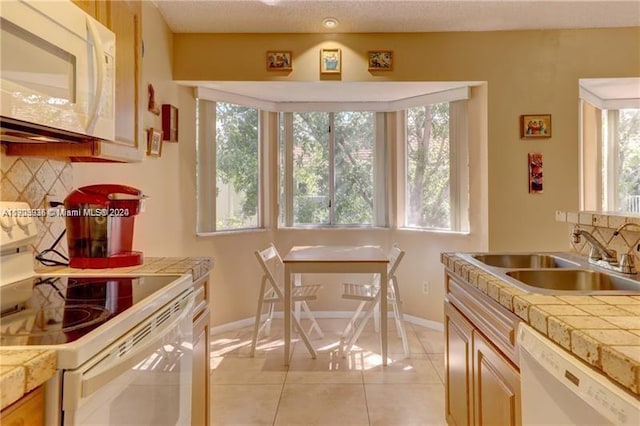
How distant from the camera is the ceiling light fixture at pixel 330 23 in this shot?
2732 millimetres

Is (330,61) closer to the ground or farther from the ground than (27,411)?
farther from the ground

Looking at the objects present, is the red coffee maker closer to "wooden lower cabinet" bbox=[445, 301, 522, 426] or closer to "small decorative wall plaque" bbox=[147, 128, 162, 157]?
"small decorative wall plaque" bbox=[147, 128, 162, 157]

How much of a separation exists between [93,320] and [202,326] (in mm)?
747

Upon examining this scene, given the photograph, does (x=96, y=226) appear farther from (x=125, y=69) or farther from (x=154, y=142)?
(x=154, y=142)

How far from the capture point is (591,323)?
2.74ft

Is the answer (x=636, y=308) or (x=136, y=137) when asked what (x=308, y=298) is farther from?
(x=636, y=308)

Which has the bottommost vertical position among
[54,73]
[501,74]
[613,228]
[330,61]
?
[613,228]

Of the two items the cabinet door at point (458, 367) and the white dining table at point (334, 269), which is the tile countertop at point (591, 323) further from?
the white dining table at point (334, 269)

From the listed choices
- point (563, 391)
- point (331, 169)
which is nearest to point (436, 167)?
point (331, 169)

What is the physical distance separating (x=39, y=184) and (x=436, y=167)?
3.01 meters

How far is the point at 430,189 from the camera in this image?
11.6ft

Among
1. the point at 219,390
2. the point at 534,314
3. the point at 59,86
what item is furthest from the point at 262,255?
the point at 534,314

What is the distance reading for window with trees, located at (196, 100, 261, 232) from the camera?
3.27 metres

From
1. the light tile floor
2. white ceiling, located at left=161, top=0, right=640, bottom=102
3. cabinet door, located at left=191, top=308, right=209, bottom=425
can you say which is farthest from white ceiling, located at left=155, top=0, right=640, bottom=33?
the light tile floor
